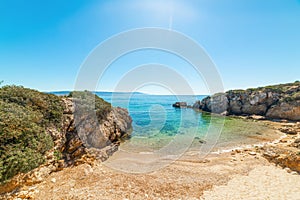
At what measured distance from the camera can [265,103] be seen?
33.5 meters

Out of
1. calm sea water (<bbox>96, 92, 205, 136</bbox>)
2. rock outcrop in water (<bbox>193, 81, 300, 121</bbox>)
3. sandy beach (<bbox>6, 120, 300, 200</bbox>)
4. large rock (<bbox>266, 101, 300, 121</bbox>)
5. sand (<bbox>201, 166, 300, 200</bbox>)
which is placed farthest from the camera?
rock outcrop in water (<bbox>193, 81, 300, 121</bbox>)

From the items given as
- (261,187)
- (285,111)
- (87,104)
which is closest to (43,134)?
(87,104)

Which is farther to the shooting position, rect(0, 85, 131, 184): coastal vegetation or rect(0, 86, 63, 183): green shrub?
rect(0, 85, 131, 184): coastal vegetation

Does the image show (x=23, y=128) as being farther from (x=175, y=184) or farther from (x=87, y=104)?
(x=175, y=184)

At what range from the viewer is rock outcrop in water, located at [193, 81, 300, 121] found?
93.9 ft

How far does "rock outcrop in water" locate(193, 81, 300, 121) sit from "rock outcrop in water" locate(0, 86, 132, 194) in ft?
110

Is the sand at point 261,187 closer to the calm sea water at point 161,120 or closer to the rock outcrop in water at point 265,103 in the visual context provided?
the calm sea water at point 161,120

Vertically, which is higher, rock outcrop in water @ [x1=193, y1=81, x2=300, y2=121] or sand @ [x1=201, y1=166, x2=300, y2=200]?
rock outcrop in water @ [x1=193, y1=81, x2=300, y2=121]

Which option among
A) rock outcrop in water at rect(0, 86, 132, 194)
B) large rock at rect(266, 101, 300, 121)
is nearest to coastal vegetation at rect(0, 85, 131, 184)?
rock outcrop in water at rect(0, 86, 132, 194)

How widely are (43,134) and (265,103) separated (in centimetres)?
4048

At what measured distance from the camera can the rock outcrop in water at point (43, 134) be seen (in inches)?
253

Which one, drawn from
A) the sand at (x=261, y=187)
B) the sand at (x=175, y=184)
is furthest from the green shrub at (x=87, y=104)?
the sand at (x=261, y=187)

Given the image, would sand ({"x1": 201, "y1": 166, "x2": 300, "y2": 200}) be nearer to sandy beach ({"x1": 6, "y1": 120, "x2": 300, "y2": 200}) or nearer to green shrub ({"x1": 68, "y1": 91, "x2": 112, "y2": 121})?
sandy beach ({"x1": 6, "y1": 120, "x2": 300, "y2": 200})

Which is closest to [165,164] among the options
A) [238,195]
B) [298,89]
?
[238,195]
